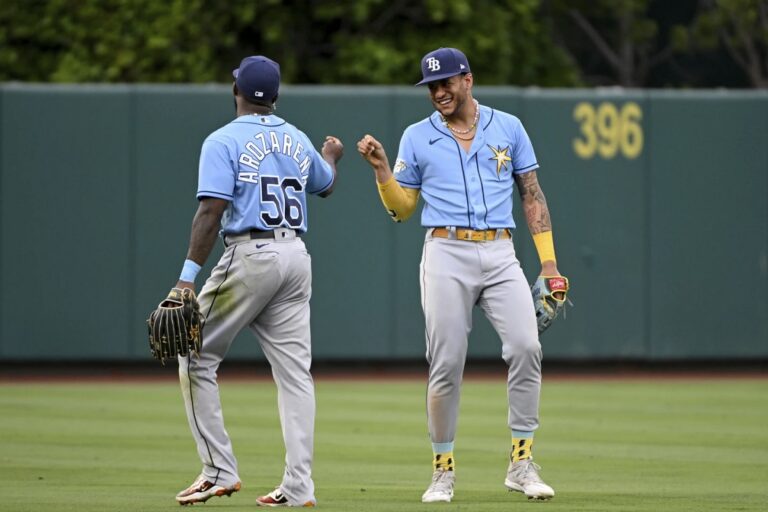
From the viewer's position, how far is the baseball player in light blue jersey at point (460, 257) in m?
7.54

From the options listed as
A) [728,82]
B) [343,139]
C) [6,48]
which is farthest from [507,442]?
[728,82]

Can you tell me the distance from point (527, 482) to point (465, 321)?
0.81 m

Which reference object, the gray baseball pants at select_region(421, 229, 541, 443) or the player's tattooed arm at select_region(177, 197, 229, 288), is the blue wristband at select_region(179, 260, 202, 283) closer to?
the player's tattooed arm at select_region(177, 197, 229, 288)

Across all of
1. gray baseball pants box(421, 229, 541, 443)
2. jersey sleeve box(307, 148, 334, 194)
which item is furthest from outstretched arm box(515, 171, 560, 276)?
jersey sleeve box(307, 148, 334, 194)

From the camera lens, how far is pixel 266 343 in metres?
7.36

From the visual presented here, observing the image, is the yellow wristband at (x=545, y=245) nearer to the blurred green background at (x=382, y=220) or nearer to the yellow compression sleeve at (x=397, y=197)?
the yellow compression sleeve at (x=397, y=197)

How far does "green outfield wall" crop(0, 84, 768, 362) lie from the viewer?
52.5 feet

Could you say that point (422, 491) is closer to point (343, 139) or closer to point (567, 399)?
point (567, 399)

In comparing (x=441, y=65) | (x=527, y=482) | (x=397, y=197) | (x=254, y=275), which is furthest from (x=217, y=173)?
(x=527, y=482)

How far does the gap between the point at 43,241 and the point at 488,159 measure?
9205 mm

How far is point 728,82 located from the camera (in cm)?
2405

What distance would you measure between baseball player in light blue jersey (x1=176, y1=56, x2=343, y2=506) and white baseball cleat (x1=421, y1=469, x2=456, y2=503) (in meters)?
0.60

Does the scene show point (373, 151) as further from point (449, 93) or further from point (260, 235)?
point (260, 235)

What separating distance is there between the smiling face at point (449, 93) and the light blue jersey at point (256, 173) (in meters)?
0.73
